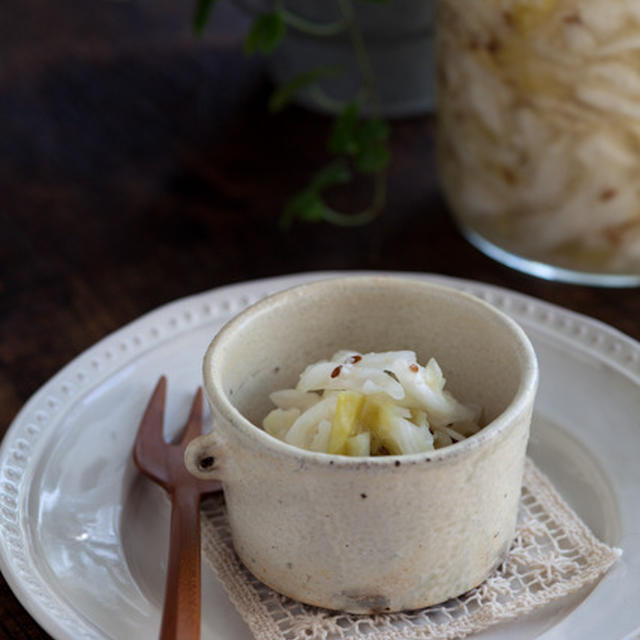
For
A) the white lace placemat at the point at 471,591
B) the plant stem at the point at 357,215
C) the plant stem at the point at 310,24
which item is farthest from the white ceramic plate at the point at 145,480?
the plant stem at the point at 310,24

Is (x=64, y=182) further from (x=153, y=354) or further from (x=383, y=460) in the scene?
(x=383, y=460)

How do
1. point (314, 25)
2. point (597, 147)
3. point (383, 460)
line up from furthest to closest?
1. point (314, 25)
2. point (597, 147)
3. point (383, 460)

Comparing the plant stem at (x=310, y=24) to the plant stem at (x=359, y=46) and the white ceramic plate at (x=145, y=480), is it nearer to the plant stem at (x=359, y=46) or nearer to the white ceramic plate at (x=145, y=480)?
the plant stem at (x=359, y=46)

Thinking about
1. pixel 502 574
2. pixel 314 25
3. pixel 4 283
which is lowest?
pixel 4 283

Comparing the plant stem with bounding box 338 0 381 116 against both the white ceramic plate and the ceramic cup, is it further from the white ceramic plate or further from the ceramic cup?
the ceramic cup

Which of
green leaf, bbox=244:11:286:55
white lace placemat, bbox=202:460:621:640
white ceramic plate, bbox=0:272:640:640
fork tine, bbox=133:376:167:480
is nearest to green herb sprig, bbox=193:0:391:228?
green leaf, bbox=244:11:286:55

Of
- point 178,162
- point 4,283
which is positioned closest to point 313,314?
point 4,283

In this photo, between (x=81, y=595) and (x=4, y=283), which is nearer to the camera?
(x=81, y=595)
